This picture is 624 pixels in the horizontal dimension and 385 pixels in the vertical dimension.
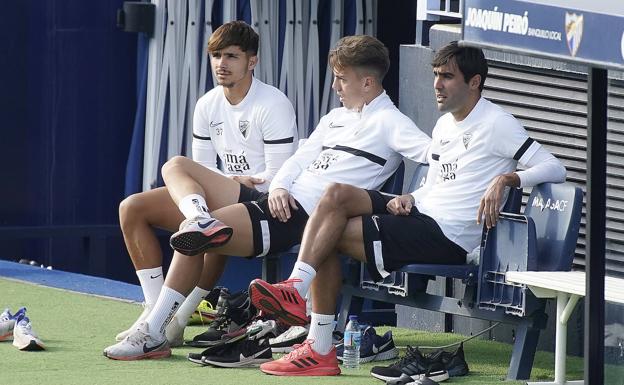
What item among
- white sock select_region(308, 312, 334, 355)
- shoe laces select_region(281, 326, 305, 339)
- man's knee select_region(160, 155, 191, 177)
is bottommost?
shoe laces select_region(281, 326, 305, 339)

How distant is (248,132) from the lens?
304 inches

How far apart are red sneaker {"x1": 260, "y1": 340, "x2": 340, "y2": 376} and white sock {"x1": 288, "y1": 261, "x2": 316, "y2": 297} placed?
0.23 metres

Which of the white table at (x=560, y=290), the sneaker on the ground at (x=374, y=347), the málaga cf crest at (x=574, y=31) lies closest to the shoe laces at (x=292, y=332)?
the sneaker on the ground at (x=374, y=347)

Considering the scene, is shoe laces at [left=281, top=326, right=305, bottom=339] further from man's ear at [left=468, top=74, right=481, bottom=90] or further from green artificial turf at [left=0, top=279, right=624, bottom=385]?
man's ear at [left=468, top=74, right=481, bottom=90]

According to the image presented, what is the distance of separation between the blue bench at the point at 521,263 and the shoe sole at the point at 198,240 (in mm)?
763

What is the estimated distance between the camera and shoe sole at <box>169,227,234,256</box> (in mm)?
6562

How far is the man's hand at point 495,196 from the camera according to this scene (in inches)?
255

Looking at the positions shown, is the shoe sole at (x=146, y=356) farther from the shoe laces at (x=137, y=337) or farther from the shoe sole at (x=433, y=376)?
the shoe sole at (x=433, y=376)

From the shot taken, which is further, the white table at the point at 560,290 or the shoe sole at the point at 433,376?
the shoe sole at the point at 433,376

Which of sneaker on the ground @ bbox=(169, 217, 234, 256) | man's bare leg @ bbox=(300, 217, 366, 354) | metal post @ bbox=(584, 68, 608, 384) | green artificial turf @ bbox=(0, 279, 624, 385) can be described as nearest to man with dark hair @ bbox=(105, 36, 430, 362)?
sneaker on the ground @ bbox=(169, 217, 234, 256)

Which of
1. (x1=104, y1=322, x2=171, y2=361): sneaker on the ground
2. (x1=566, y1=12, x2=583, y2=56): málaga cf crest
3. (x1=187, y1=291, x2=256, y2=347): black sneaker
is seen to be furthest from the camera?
(x1=187, y1=291, x2=256, y2=347): black sneaker

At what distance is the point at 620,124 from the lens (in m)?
5.62

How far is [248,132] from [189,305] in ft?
3.28

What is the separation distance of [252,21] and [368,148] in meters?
3.54
